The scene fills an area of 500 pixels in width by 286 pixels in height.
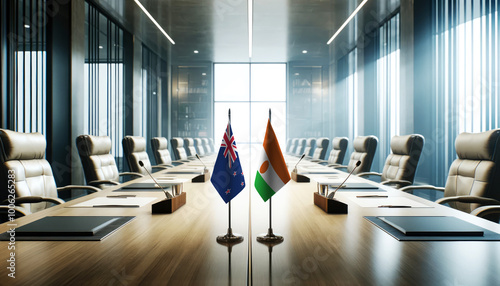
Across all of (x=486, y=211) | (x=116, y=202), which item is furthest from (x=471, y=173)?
(x=116, y=202)

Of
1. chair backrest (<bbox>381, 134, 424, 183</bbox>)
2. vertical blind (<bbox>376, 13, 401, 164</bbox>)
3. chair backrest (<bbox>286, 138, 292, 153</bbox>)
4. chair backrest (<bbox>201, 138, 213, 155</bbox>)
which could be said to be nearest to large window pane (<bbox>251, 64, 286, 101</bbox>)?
chair backrest (<bbox>286, 138, 292, 153</bbox>)

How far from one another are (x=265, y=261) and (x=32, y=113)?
4.97 m

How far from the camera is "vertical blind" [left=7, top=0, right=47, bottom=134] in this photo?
13.5 feet

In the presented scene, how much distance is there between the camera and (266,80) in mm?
10648

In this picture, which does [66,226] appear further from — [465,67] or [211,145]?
[211,145]

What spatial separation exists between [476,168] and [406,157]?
886 millimetres

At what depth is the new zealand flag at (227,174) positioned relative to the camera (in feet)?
3.40

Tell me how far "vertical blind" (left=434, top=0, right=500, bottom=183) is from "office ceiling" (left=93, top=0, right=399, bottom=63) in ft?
4.37

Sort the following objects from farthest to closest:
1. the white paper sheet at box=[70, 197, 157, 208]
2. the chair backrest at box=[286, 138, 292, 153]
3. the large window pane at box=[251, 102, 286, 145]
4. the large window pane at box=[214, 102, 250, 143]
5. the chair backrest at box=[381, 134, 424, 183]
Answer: the chair backrest at box=[286, 138, 292, 153] < the large window pane at box=[251, 102, 286, 145] < the large window pane at box=[214, 102, 250, 143] < the chair backrest at box=[381, 134, 424, 183] < the white paper sheet at box=[70, 197, 157, 208]

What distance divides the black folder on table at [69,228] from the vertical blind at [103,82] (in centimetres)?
514

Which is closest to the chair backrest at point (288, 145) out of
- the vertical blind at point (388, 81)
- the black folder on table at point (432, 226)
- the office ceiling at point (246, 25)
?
the office ceiling at point (246, 25)

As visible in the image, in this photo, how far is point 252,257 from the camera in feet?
2.88

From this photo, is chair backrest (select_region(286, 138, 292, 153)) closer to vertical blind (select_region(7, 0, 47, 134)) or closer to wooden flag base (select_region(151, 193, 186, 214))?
vertical blind (select_region(7, 0, 47, 134))

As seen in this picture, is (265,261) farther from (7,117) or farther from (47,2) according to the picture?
(47,2)
